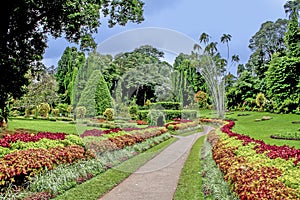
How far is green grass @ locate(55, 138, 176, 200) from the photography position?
500cm

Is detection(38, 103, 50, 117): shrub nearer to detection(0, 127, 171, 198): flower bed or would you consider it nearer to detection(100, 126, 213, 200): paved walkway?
detection(0, 127, 171, 198): flower bed

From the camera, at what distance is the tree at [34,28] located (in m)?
9.80

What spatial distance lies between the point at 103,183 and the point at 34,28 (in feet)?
28.7

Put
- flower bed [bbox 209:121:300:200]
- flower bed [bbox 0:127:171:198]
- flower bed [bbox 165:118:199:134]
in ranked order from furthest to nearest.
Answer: flower bed [bbox 165:118:199:134], flower bed [bbox 0:127:171:198], flower bed [bbox 209:121:300:200]

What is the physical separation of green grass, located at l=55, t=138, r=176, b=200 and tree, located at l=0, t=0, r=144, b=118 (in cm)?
539

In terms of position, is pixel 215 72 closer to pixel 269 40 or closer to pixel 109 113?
pixel 109 113

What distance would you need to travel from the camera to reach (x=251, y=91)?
1254 inches

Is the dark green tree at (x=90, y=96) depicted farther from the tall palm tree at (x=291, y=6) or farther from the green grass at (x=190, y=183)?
the tall palm tree at (x=291, y=6)

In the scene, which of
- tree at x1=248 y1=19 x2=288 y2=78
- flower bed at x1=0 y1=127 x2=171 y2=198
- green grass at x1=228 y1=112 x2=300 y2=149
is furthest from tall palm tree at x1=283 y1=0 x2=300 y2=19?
flower bed at x1=0 y1=127 x2=171 y2=198

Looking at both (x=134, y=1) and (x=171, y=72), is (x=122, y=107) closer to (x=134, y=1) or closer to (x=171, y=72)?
(x=171, y=72)

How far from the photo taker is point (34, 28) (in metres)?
11.9

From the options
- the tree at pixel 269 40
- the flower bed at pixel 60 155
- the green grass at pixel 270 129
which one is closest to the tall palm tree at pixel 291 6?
the tree at pixel 269 40

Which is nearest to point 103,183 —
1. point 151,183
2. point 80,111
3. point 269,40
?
point 151,183

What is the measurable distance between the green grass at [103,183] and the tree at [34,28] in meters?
5.39
